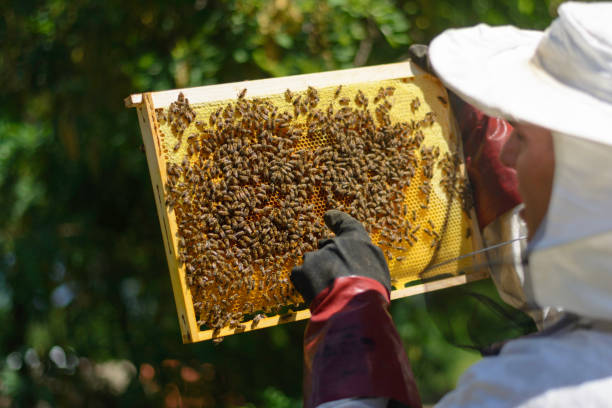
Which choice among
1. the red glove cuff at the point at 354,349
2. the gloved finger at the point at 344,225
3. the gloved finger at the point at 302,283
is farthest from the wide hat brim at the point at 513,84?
the gloved finger at the point at 302,283

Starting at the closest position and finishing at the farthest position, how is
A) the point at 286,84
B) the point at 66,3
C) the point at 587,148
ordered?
the point at 587,148, the point at 286,84, the point at 66,3

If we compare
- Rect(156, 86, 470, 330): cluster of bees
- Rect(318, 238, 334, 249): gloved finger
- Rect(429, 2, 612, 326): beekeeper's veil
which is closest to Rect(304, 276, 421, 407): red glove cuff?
Rect(318, 238, 334, 249): gloved finger

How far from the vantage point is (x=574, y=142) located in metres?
1.43

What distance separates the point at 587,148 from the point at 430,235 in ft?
4.74

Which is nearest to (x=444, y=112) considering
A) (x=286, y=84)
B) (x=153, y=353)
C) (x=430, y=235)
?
(x=430, y=235)

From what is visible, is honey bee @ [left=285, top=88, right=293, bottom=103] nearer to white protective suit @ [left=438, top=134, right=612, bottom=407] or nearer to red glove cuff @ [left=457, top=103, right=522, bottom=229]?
red glove cuff @ [left=457, top=103, right=522, bottom=229]

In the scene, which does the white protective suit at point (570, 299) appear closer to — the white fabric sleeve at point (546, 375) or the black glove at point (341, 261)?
the white fabric sleeve at point (546, 375)

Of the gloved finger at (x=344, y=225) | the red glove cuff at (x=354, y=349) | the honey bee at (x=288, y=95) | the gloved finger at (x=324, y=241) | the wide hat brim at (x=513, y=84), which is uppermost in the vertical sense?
the honey bee at (x=288, y=95)

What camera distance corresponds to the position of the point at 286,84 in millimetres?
2586

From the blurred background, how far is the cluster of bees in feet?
1.87

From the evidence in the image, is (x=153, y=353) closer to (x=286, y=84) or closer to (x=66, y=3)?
(x=286, y=84)

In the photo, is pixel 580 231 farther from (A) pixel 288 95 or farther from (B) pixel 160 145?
(B) pixel 160 145

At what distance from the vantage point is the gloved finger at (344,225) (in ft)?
7.93

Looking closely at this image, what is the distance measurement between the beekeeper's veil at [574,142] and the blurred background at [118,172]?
1.43 metres
